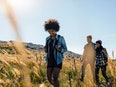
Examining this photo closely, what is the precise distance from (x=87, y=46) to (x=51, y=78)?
4.74m

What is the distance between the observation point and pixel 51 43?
6.61 metres

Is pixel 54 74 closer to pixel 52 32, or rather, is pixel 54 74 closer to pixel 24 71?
pixel 52 32

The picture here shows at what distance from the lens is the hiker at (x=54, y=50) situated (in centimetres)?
624

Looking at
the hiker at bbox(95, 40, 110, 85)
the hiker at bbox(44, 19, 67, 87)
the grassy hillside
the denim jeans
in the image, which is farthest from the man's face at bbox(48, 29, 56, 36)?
the hiker at bbox(95, 40, 110, 85)

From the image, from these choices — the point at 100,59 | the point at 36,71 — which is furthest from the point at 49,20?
the point at 100,59

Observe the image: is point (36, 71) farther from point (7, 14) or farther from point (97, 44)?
point (97, 44)

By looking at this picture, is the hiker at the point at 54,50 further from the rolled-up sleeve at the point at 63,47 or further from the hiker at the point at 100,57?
the hiker at the point at 100,57

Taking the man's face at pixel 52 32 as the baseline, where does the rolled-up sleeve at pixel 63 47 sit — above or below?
below

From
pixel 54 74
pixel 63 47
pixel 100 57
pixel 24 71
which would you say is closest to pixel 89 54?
pixel 100 57

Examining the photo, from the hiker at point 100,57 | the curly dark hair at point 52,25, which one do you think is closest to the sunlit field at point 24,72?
the hiker at point 100,57

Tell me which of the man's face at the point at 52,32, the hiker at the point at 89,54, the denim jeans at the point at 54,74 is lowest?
the denim jeans at the point at 54,74

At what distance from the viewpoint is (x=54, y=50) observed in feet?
21.2

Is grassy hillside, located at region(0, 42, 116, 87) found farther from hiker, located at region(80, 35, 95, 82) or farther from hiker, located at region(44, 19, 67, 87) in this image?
hiker, located at region(80, 35, 95, 82)

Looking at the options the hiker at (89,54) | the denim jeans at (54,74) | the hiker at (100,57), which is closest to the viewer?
the denim jeans at (54,74)
